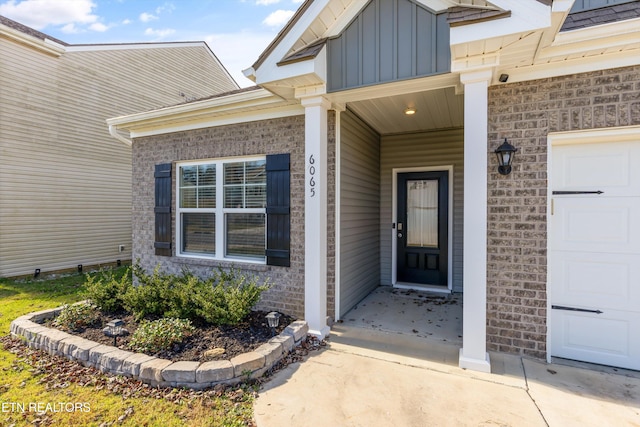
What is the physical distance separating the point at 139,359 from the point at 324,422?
182 centimetres

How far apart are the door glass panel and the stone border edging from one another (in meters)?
3.13

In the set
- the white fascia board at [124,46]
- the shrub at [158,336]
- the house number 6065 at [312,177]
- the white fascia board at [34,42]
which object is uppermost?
the white fascia board at [124,46]

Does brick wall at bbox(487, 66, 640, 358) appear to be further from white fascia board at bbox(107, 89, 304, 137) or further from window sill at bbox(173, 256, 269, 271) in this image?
window sill at bbox(173, 256, 269, 271)

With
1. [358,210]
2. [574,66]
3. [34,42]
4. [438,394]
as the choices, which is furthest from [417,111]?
[34,42]

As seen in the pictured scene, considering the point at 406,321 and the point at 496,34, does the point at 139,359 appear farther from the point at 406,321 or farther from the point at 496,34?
the point at 496,34

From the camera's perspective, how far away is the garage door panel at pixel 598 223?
2916mm

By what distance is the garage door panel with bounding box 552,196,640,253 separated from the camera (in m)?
2.92

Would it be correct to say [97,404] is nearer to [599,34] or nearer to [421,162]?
[599,34]

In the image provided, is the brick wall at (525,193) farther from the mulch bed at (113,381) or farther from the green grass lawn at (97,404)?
the green grass lawn at (97,404)

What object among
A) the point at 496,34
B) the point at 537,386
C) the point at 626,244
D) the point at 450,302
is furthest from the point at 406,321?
the point at 496,34

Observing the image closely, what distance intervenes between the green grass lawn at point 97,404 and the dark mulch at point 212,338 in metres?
0.39

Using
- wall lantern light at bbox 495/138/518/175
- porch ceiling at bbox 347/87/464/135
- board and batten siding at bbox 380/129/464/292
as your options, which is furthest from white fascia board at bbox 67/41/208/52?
wall lantern light at bbox 495/138/518/175

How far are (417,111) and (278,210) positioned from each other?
2.48 m

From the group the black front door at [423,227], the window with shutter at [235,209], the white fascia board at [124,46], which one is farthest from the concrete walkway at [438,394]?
the white fascia board at [124,46]
